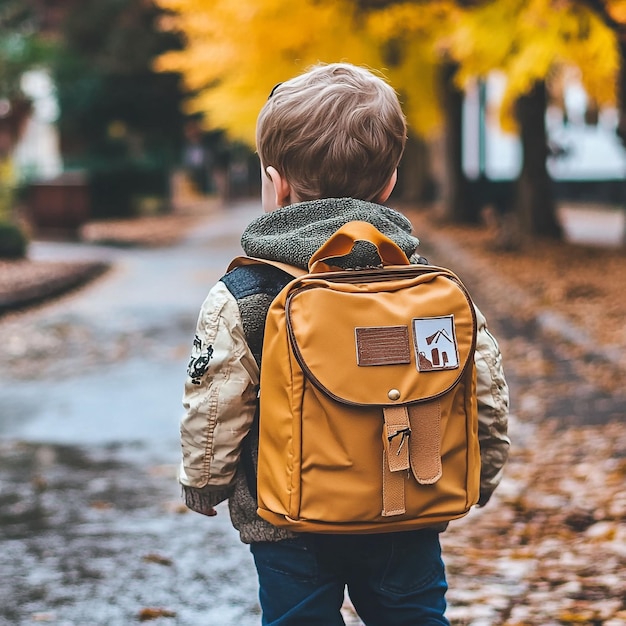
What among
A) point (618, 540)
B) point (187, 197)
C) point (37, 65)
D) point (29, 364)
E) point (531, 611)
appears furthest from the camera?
point (187, 197)

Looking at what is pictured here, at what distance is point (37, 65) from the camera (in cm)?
3397

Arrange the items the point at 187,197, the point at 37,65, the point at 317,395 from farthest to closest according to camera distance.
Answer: the point at 187,197 → the point at 37,65 → the point at 317,395

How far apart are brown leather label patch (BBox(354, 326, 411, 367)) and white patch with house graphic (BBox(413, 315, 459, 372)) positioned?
0.09ft

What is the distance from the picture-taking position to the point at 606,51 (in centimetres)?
1158

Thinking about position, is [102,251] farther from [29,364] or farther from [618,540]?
[618,540]

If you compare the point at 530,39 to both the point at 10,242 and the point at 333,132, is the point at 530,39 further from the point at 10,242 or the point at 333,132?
the point at 333,132

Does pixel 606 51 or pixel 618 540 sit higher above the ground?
pixel 606 51

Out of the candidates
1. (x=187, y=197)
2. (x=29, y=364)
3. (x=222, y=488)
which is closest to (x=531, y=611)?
(x=222, y=488)

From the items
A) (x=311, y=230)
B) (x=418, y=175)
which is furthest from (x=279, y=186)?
(x=418, y=175)

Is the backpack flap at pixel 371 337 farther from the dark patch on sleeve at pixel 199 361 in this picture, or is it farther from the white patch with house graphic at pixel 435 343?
the dark patch on sleeve at pixel 199 361

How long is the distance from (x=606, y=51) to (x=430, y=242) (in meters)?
8.74

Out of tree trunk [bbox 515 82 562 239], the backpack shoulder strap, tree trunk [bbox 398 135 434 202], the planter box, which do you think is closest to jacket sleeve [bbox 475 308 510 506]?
the backpack shoulder strap

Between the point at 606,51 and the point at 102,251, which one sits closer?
the point at 606,51

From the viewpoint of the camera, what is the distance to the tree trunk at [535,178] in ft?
59.9
